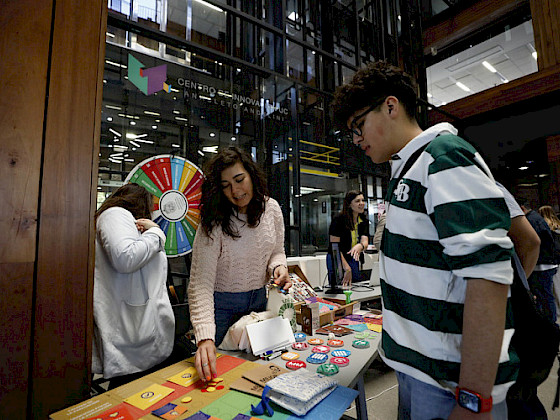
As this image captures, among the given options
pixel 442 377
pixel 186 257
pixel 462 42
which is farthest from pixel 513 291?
Result: pixel 462 42

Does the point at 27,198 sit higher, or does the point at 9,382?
the point at 27,198

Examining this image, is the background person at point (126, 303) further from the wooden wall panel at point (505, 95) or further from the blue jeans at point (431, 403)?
the wooden wall panel at point (505, 95)

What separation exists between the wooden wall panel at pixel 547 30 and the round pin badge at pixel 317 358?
731cm

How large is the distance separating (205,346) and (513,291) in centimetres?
92

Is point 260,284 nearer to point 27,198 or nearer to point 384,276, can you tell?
point 384,276

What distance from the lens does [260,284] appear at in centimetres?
142

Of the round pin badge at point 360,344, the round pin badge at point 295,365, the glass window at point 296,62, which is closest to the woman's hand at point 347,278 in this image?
the round pin badge at point 360,344

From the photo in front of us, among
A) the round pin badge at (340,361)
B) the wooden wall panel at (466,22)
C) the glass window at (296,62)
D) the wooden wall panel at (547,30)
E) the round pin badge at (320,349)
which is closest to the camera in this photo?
the round pin badge at (340,361)

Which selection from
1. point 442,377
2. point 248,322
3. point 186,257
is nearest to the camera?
point 442,377

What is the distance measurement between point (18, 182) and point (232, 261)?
80cm

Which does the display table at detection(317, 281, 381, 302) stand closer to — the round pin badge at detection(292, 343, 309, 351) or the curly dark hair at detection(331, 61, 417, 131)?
the round pin badge at detection(292, 343, 309, 351)

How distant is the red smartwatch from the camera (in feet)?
1.88

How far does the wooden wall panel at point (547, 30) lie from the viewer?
17.6ft

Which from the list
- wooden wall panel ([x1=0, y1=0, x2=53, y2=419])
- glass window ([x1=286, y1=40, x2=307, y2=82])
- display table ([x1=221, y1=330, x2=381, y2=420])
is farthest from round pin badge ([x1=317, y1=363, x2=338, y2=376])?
glass window ([x1=286, y1=40, x2=307, y2=82])
